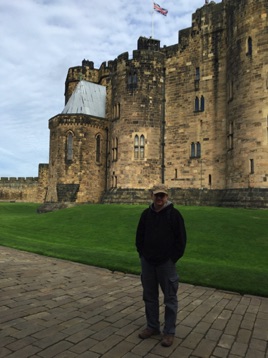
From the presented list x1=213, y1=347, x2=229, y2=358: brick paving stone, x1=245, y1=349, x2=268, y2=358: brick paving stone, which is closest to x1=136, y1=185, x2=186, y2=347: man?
x1=213, y1=347, x2=229, y2=358: brick paving stone

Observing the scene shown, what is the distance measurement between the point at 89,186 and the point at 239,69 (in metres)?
16.3

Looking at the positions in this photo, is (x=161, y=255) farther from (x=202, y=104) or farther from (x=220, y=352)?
(x=202, y=104)

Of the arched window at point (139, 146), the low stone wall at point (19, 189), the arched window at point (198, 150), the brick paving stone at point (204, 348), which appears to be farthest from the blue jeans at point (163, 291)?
the low stone wall at point (19, 189)

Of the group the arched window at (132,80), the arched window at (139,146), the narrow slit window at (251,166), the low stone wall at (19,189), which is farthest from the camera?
the low stone wall at (19,189)

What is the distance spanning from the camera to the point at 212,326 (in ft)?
15.8

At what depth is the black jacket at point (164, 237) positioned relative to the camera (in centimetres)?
449

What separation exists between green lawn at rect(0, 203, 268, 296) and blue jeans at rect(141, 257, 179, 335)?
297 cm

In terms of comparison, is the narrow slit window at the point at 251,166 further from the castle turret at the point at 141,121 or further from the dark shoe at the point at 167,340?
the dark shoe at the point at 167,340

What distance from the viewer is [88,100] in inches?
1305

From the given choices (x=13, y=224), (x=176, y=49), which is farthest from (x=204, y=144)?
(x=13, y=224)

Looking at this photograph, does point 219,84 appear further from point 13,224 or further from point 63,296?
point 63,296

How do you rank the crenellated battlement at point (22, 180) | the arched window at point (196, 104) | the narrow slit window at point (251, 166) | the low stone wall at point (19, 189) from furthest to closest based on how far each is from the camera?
the crenellated battlement at point (22, 180), the low stone wall at point (19, 189), the arched window at point (196, 104), the narrow slit window at point (251, 166)

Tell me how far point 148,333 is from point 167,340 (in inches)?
12.8

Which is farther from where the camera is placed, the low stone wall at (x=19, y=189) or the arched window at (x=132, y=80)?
the low stone wall at (x=19, y=189)
